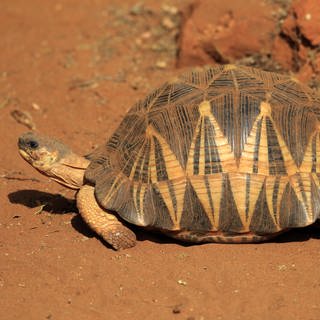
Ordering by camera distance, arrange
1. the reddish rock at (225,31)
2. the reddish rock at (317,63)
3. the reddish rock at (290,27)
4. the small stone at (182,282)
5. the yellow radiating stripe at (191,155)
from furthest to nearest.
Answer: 1. the reddish rock at (225,31)
2. the reddish rock at (290,27)
3. the reddish rock at (317,63)
4. the yellow radiating stripe at (191,155)
5. the small stone at (182,282)

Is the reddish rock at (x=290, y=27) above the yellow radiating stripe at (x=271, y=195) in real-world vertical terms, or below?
above

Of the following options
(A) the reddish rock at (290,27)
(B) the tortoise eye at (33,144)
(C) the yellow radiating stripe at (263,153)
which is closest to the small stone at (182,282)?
(C) the yellow radiating stripe at (263,153)

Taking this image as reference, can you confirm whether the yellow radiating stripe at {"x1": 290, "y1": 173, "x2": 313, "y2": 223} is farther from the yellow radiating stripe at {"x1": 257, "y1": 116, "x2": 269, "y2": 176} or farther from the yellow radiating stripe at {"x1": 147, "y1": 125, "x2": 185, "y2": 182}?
the yellow radiating stripe at {"x1": 147, "y1": 125, "x2": 185, "y2": 182}

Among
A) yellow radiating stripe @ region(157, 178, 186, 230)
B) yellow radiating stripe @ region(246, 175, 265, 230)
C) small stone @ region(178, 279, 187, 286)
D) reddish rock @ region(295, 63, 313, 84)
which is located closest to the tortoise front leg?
yellow radiating stripe @ region(157, 178, 186, 230)

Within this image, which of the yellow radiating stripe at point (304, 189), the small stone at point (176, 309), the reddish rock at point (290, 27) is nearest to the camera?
the small stone at point (176, 309)

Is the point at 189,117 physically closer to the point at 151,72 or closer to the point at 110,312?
the point at 110,312

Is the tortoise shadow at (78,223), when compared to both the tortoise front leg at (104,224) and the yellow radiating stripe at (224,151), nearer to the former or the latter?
the tortoise front leg at (104,224)

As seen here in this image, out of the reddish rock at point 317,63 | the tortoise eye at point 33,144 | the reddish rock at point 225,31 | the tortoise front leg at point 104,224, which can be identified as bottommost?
the tortoise front leg at point 104,224

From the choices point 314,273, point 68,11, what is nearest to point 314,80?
point 314,273
